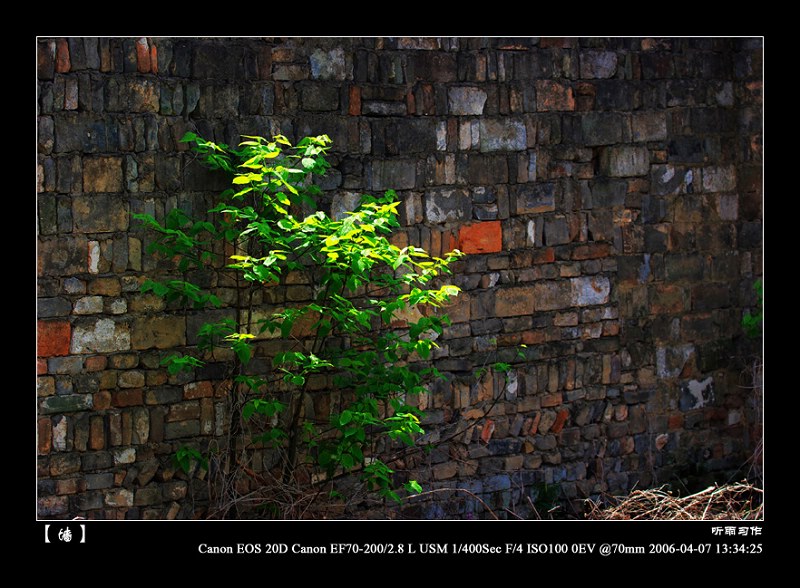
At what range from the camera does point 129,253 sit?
472cm

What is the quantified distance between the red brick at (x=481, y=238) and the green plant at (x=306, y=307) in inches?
7.7

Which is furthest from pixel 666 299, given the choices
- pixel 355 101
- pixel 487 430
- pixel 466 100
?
pixel 355 101

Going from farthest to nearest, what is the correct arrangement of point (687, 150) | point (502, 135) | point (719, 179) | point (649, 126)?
1. point (719, 179)
2. point (687, 150)
3. point (649, 126)
4. point (502, 135)

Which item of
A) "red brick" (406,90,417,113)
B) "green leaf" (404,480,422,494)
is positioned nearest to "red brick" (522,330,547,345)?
"green leaf" (404,480,422,494)

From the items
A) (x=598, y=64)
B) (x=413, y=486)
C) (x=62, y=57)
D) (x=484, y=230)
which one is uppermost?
(x=598, y=64)

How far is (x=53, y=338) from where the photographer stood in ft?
15.2

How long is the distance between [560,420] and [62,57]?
3.15 metres

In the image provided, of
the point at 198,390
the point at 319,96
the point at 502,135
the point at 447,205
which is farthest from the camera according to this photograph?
the point at 502,135

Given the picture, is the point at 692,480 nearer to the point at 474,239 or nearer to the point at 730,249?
the point at 730,249

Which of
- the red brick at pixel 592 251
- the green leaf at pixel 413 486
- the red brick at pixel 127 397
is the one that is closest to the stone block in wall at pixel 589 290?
the red brick at pixel 592 251

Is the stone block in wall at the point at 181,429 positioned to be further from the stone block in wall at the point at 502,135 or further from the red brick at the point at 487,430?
the stone block in wall at the point at 502,135

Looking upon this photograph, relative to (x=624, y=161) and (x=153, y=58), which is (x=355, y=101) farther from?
(x=624, y=161)

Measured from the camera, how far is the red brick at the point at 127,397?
4750 millimetres

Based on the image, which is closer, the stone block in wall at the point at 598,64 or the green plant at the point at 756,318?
the stone block in wall at the point at 598,64
